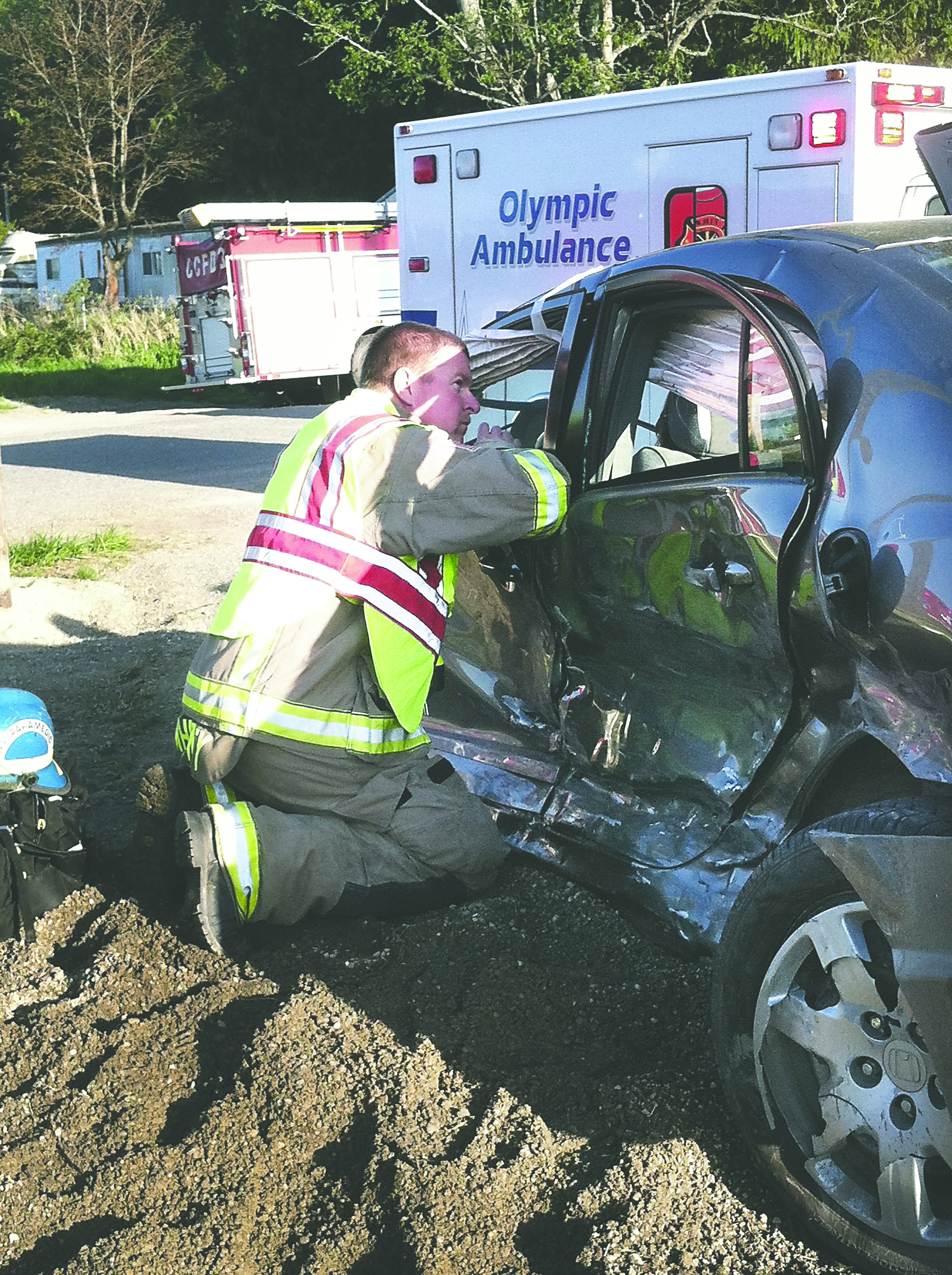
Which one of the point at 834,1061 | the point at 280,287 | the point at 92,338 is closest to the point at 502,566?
the point at 834,1061

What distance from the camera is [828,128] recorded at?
23.0 ft

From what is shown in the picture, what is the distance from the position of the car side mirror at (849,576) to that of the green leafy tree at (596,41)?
17548mm

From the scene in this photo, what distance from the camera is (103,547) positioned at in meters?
8.88

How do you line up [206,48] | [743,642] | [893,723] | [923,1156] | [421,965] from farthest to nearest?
1. [206,48]
2. [421,965]
3. [743,642]
4. [893,723]
5. [923,1156]

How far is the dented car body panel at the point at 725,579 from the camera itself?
2.40 metres

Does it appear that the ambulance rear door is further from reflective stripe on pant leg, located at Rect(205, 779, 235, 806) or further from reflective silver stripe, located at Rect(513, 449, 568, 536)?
reflective silver stripe, located at Rect(513, 449, 568, 536)

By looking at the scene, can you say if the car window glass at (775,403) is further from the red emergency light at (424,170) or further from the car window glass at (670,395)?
the red emergency light at (424,170)

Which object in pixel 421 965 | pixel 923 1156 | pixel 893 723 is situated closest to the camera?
pixel 923 1156

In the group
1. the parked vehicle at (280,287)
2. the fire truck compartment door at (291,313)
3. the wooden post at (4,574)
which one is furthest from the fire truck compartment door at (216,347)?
the wooden post at (4,574)

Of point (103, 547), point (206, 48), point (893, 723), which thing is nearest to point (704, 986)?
point (893, 723)

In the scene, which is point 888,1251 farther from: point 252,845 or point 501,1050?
point 252,845

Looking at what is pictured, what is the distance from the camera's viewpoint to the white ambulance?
7.00 meters

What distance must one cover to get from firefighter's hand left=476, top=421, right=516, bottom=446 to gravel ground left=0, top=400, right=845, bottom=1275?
3.76 feet

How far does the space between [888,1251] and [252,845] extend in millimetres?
1859
